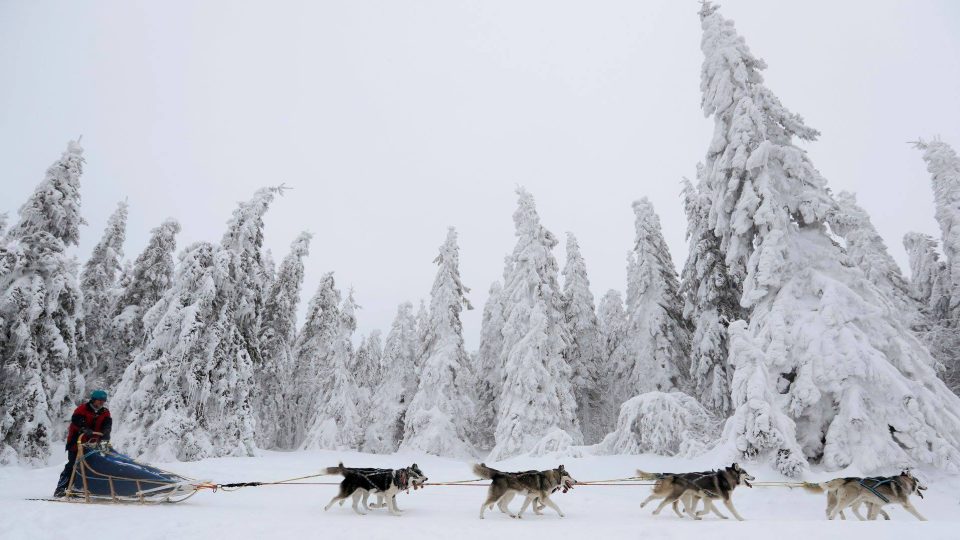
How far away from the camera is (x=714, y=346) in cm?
2114

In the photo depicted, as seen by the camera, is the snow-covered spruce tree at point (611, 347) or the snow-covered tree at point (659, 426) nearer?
the snow-covered tree at point (659, 426)

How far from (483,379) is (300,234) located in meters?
17.2

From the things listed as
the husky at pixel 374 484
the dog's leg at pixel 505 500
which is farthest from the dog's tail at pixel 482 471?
the husky at pixel 374 484

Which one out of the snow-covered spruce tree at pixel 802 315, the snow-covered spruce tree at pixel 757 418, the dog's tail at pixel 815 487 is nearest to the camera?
the dog's tail at pixel 815 487

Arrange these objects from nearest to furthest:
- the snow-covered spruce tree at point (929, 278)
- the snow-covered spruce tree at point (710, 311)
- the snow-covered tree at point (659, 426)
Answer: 1. the snow-covered tree at point (659, 426)
2. the snow-covered spruce tree at point (710, 311)
3. the snow-covered spruce tree at point (929, 278)

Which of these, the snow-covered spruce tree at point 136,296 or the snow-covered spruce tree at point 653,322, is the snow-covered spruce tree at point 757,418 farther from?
the snow-covered spruce tree at point 136,296

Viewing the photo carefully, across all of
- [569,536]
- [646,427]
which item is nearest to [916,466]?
[646,427]

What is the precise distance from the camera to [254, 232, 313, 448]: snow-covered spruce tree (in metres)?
30.0

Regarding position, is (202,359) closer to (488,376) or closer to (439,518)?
(439,518)

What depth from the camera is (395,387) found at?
127 ft

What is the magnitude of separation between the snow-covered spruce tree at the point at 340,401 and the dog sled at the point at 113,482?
25.2 m

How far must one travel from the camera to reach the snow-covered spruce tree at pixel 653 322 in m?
26.9

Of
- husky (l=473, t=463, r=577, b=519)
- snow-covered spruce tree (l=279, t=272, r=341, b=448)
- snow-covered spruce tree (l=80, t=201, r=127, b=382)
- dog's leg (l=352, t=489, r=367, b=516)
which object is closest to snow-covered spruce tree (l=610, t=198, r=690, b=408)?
husky (l=473, t=463, r=577, b=519)

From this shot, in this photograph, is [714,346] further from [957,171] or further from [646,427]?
[957,171]
